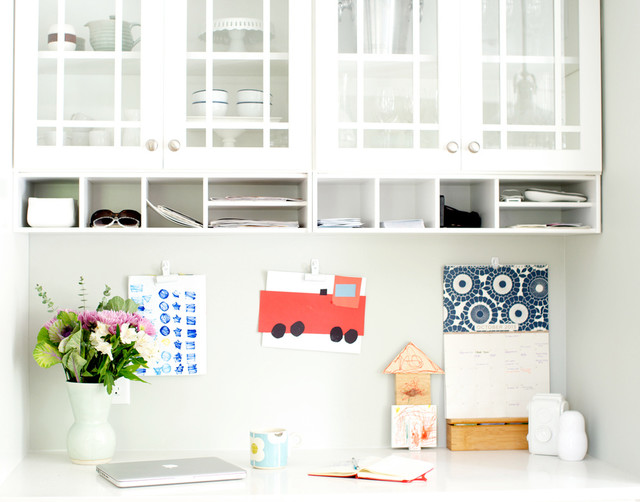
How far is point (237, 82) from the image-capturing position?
2090 millimetres

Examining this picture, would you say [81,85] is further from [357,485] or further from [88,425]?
[357,485]

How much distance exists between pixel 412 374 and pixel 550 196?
68 centimetres

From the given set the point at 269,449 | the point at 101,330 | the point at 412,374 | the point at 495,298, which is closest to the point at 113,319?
the point at 101,330

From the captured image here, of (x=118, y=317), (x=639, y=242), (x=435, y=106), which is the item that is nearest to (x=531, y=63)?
(x=435, y=106)

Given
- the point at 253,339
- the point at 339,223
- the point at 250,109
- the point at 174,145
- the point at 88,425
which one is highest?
the point at 250,109

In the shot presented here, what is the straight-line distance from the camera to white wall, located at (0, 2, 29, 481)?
200 centimetres

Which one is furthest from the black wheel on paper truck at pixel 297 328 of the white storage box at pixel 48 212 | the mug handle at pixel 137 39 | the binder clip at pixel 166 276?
the mug handle at pixel 137 39

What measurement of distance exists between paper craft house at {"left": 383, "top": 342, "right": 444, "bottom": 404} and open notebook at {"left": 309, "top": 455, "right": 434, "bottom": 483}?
26cm

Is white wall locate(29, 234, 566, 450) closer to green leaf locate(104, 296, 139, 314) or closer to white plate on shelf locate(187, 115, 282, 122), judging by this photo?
green leaf locate(104, 296, 139, 314)

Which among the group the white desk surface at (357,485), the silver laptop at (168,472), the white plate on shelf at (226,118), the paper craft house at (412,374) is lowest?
the white desk surface at (357,485)

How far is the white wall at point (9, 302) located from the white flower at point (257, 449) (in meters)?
0.64

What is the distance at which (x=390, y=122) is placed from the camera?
2131 mm

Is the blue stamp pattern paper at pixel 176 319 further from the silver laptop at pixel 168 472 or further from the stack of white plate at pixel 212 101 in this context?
the stack of white plate at pixel 212 101

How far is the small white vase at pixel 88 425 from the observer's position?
2.10m
